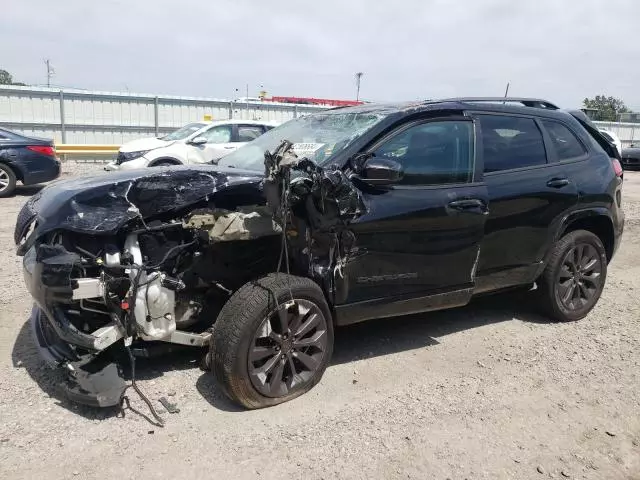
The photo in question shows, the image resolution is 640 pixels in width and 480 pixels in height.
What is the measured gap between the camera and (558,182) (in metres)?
4.65

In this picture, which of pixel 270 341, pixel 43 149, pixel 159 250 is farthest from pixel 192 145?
pixel 270 341

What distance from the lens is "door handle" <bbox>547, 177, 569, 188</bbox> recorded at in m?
4.60

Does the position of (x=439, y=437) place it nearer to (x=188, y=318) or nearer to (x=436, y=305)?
(x=436, y=305)

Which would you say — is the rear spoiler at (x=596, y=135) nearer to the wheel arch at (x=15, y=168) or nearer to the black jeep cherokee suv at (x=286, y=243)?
the black jeep cherokee suv at (x=286, y=243)

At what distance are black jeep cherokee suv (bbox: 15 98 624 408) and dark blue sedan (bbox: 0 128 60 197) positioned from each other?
834cm

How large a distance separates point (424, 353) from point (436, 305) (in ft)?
1.47

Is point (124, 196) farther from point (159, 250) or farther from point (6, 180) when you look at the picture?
point (6, 180)

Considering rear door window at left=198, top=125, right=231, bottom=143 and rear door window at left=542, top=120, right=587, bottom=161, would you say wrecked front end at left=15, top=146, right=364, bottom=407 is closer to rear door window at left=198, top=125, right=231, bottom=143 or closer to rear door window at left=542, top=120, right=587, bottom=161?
rear door window at left=542, top=120, right=587, bottom=161

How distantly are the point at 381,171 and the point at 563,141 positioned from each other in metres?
2.28

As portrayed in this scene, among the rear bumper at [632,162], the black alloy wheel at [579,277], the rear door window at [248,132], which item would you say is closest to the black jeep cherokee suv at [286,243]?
the black alloy wheel at [579,277]

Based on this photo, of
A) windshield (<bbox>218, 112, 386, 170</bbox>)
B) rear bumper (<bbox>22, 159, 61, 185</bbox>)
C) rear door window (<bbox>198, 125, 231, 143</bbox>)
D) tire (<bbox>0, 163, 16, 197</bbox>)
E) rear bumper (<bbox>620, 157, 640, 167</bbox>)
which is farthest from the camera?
rear bumper (<bbox>620, 157, 640, 167</bbox>)

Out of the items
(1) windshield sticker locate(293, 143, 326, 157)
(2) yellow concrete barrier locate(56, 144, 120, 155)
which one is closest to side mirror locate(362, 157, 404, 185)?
(1) windshield sticker locate(293, 143, 326, 157)

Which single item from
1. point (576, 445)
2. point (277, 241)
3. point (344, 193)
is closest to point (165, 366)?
point (277, 241)

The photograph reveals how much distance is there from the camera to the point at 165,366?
12.8 ft
